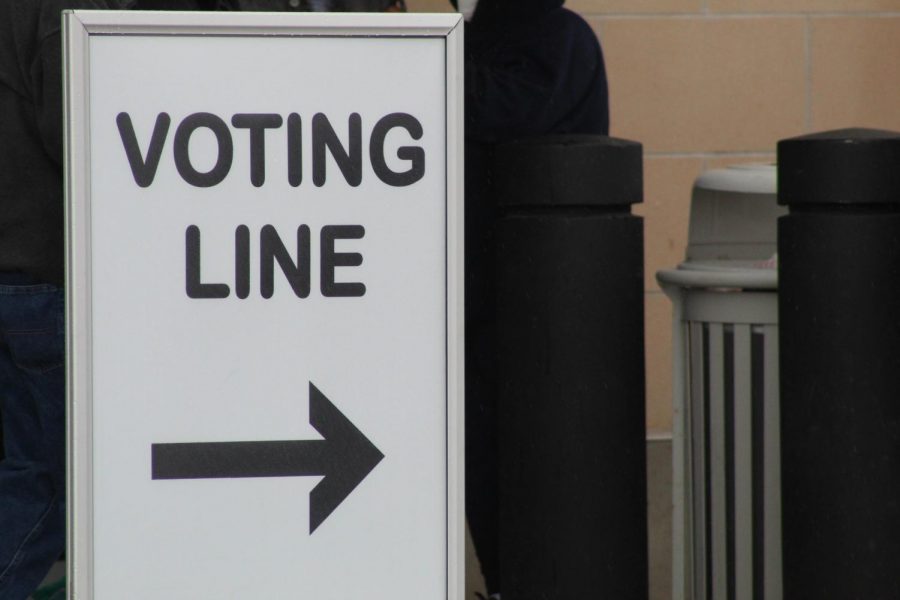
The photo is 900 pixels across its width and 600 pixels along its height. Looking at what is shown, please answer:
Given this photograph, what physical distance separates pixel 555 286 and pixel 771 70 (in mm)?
2242

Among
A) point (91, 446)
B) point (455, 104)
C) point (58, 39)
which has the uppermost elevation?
point (58, 39)

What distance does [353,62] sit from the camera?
7.34ft

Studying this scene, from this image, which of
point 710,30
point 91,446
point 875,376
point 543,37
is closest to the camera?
point 91,446

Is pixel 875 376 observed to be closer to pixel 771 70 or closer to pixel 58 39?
pixel 58 39

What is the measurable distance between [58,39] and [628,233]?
1214 millimetres

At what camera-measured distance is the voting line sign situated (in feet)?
7.28

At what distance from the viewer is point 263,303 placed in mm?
2250

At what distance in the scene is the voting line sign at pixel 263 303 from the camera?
2.22m

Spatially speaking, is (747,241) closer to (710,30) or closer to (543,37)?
(543,37)

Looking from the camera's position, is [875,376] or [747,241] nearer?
[875,376]

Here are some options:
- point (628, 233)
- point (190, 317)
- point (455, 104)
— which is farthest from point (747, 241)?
point (190, 317)

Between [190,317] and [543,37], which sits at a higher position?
[543,37]

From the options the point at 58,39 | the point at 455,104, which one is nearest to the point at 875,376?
the point at 455,104

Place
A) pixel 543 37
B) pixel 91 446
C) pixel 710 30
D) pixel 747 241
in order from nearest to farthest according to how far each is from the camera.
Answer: pixel 91 446 → pixel 747 241 → pixel 543 37 → pixel 710 30
